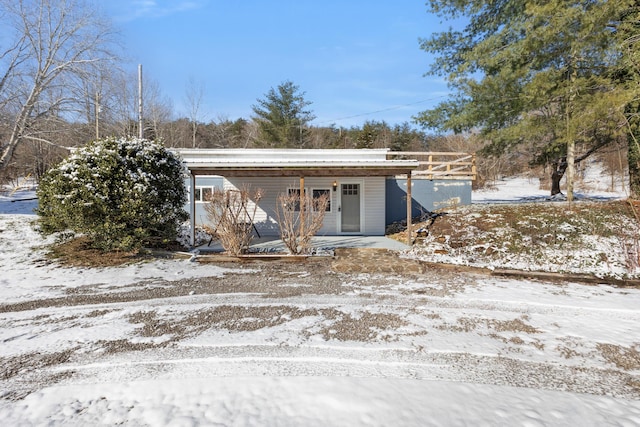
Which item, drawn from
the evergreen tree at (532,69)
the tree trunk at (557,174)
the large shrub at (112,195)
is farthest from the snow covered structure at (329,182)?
the tree trunk at (557,174)

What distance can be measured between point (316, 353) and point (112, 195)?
6.13 m

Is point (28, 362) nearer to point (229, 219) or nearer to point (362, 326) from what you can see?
point (362, 326)

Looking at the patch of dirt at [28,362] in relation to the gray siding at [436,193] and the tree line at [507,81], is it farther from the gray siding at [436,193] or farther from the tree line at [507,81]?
the gray siding at [436,193]

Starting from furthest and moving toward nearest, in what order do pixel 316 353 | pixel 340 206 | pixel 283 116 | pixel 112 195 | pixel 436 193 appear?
pixel 283 116 < pixel 436 193 < pixel 340 206 < pixel 112 195 < pixel 316 353

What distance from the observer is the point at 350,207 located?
11.7m

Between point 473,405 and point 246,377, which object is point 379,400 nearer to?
point 473,405

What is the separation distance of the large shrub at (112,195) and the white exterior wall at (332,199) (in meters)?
4.21

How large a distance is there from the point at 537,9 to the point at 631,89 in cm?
301

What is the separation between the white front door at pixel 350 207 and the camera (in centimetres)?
1169

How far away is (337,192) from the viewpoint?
38.2 ft

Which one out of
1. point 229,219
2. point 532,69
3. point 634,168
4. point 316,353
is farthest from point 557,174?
point 316,353

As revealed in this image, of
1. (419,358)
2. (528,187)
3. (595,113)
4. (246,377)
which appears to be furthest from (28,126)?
(528,187)

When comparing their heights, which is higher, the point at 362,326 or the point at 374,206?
the point at 374,206

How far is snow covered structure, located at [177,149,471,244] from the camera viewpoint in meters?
9.16
